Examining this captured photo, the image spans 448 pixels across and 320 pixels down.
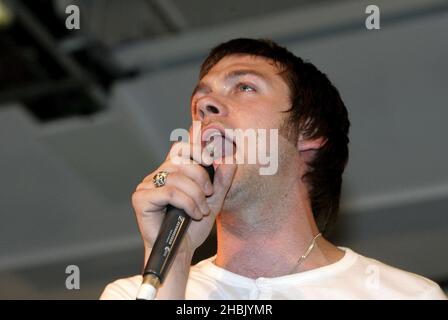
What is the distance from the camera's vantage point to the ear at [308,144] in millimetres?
1402

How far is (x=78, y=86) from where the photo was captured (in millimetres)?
2875

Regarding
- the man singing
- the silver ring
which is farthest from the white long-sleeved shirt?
the silver ring

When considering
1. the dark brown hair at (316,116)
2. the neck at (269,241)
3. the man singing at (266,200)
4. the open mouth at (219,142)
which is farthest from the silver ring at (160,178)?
the dark brown hair at (316,116)

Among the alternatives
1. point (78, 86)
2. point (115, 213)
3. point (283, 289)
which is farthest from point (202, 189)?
point (115, 213)

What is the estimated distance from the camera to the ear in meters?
1.40

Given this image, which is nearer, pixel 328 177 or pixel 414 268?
pixel 328 177

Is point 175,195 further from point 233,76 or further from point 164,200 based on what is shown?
point 233,76

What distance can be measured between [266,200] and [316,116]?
233 mm

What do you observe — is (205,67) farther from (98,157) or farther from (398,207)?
(398,207)

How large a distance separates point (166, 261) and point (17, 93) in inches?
87.8

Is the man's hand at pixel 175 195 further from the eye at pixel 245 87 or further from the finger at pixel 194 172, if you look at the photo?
the eye at pixel 245 87

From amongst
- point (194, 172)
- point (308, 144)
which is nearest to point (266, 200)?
point (308, 144)

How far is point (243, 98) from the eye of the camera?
1324 millimetres

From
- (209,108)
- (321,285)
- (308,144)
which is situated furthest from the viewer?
(308,144)
